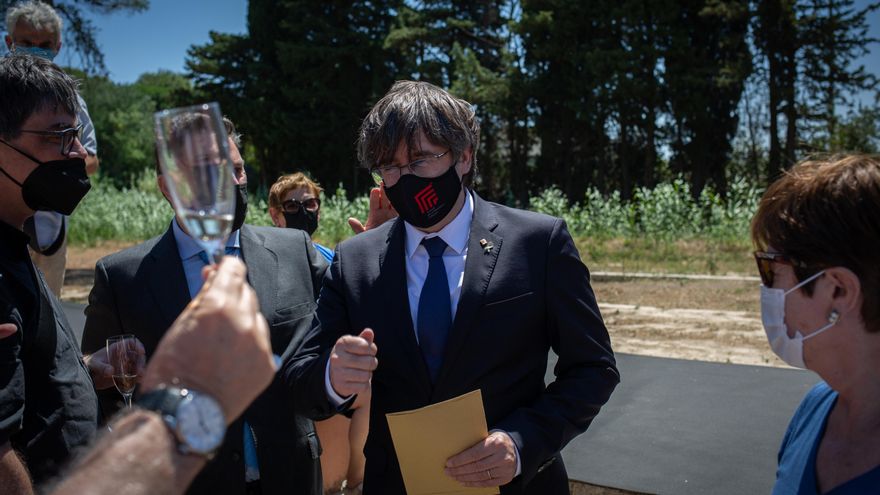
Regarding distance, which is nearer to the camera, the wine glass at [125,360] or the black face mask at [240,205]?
the wine glass at [125,360]

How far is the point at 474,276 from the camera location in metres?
2.20

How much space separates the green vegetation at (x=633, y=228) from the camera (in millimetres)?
15531

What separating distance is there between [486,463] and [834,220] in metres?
1.06

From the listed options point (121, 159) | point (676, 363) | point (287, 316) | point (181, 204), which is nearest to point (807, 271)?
point (181, 204)

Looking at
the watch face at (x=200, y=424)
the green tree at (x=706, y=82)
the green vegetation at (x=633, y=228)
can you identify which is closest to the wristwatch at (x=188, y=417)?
the watch face at (x=200, y=424)

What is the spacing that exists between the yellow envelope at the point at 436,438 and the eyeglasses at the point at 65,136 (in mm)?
1323

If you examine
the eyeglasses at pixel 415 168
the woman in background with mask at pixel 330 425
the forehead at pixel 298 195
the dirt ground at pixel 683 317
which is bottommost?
the dirt ground at pixel 683 317

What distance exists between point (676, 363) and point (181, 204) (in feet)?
17.0

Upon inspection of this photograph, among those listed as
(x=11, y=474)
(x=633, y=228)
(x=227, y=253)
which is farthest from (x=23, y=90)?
(x=633, y=228)

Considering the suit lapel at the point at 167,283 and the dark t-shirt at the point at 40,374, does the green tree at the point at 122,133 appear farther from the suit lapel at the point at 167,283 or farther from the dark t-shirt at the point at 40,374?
the dark t-shirt at the point at 40,374

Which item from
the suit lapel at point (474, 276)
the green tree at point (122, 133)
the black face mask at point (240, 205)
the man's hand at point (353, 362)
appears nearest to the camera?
the man's hand at point (353, 362)

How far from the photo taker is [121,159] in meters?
49.2

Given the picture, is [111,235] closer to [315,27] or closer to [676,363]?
[315,27]

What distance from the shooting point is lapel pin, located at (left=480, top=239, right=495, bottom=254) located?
2.24 metres
